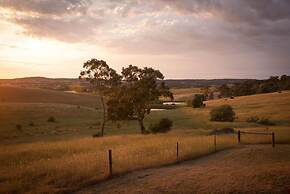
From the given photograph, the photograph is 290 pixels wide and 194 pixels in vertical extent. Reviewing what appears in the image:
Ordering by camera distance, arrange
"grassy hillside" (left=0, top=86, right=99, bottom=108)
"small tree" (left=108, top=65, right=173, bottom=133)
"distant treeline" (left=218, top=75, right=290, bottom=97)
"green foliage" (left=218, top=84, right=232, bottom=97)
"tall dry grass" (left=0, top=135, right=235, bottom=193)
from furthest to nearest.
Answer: "green foliage" (left=218, top=84, right=232, bottom=97), "distant treeline" (left=218, top=75, right=290, bottom=97), "grassy hillside" (left=0, top=86, right=99, bottom=108), "small tree" (left=108, top=65, right=173, bottom=133), "tall dry grass" (left=0, top=135, right=235, bottom=193)

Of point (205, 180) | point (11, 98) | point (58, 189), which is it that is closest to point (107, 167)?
point (58, 189)

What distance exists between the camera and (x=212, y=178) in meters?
14.1

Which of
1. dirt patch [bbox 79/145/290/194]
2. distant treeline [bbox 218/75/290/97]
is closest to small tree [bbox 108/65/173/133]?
dirt patch [bbox 79/145/290/194]

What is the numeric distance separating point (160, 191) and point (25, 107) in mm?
65784

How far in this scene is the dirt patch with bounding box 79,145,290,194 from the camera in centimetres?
1263

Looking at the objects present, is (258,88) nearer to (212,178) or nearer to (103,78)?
(103,78)

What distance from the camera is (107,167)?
16875 mm

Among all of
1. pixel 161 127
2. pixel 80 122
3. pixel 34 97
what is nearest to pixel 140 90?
pixel 161 127

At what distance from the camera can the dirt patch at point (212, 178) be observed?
12.6 m

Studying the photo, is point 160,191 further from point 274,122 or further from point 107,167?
point 274,122

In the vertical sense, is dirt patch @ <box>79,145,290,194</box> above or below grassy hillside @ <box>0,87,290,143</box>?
above

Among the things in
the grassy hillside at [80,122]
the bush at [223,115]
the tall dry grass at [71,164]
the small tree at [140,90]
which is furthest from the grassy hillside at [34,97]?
the tall dry grass at [71,164]

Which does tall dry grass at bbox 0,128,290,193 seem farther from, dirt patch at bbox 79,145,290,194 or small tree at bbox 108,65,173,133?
small tree at bbox 108,65,173,133

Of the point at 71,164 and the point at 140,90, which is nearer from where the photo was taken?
the point at 71,164
